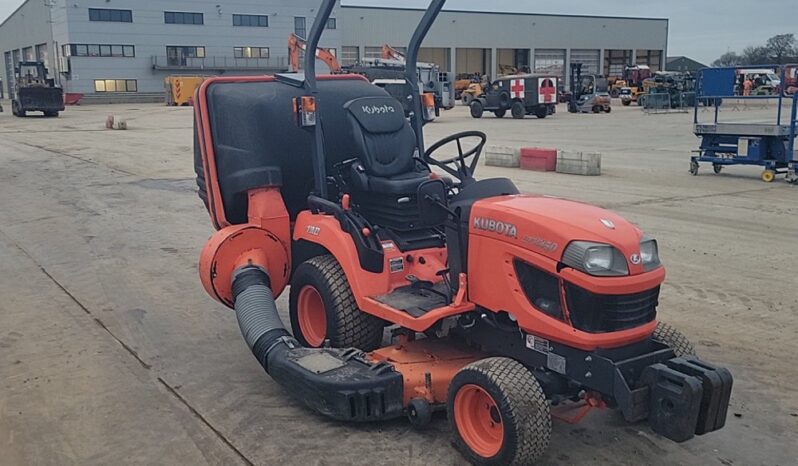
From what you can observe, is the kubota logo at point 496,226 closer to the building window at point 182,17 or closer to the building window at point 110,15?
the building window at point 110,15

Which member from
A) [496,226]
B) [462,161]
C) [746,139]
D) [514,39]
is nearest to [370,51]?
[514,39]

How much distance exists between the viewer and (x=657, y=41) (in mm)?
79062

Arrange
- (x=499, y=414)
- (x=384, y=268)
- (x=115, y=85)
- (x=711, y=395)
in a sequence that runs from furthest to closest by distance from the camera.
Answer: (x=115, y=85), (x=384, y=268), (x=499, y=414), (x=711, y=395)

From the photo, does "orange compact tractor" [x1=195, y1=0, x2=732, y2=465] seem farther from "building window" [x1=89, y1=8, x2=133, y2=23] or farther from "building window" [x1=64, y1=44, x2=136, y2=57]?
"building window" [x1=89, y1=8, x2=133, y2=23]

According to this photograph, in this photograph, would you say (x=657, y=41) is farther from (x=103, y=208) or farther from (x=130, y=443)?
(x=130, y=443)

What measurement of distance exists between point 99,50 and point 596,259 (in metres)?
61.3

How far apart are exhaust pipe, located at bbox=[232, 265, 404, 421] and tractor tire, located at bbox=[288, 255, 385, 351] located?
271mm

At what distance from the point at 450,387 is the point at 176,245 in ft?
19.4

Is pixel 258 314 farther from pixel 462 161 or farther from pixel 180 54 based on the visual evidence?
pixel 180 54

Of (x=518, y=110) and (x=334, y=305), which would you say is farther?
(x=518, y=110)

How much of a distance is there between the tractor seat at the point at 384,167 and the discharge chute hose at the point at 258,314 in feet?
2.67

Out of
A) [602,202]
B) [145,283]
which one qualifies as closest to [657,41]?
[602,202]

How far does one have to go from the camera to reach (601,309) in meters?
3.50

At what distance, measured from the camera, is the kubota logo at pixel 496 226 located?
376cm
